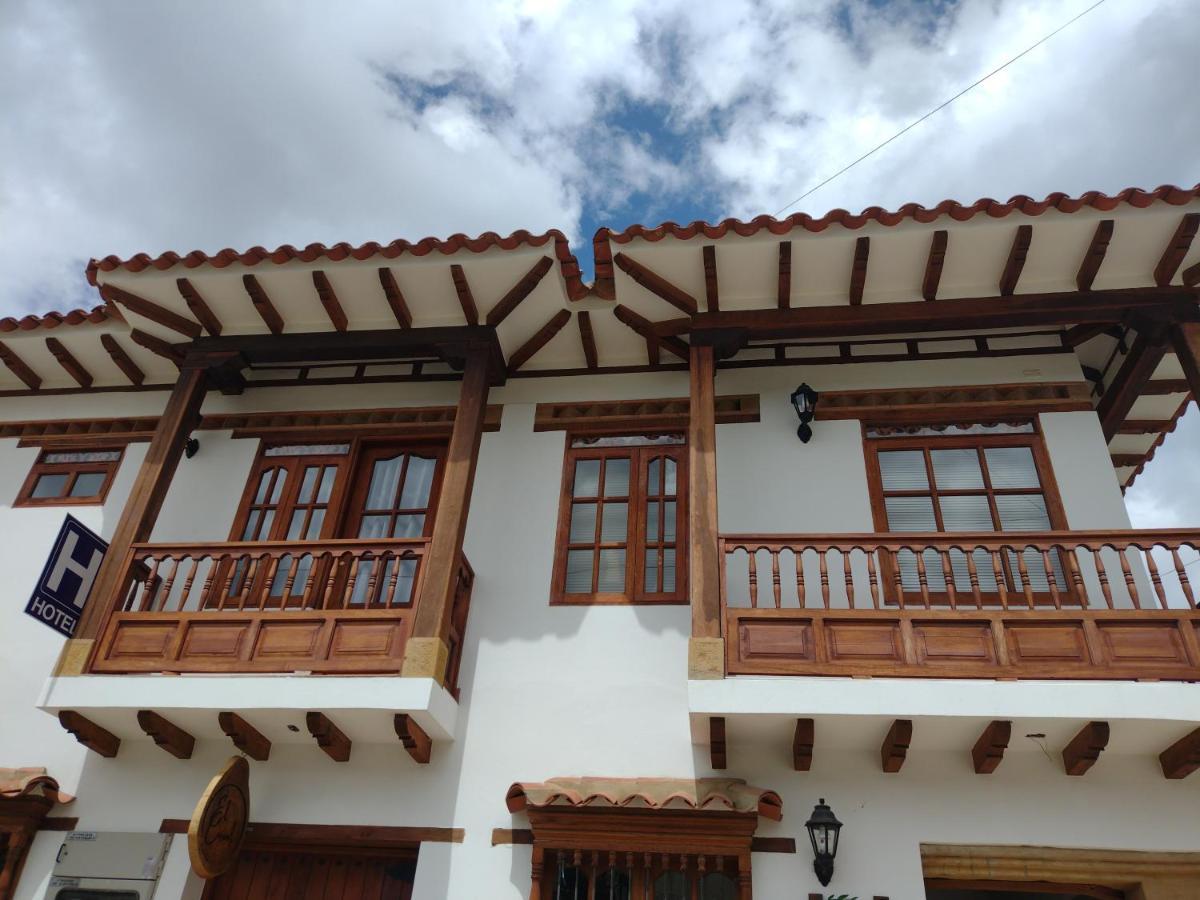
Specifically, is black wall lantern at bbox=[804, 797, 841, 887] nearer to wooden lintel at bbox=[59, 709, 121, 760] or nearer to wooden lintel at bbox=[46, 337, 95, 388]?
wooden lintel at bbox=[59, 709, 121, 760]

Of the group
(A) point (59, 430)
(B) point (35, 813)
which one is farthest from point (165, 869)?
(A) point (59, 430)

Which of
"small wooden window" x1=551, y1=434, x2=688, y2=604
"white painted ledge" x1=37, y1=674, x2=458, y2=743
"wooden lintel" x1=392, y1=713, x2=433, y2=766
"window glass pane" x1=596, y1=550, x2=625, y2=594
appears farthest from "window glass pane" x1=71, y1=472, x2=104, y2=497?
"window glass pane" x1=596, y1=550, x2=625, y2=594

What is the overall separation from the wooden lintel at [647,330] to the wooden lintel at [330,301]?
199 centimetres

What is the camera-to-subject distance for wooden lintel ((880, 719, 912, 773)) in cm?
467

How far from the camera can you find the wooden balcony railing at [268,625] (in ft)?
17.0

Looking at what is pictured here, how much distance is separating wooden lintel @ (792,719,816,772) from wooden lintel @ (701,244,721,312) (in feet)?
9.36

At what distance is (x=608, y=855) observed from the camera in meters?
4.88

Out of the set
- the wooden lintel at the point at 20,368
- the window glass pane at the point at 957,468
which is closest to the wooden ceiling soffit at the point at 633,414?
the window glass pane at the point at 957,468

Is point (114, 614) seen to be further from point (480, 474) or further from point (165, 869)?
point (480, 474)

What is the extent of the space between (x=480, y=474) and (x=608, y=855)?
2843mm

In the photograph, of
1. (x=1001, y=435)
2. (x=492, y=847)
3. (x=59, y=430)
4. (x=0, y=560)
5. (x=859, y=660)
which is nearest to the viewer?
(x=859, y=660)

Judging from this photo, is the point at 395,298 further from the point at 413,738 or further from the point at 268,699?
the point at 413,738

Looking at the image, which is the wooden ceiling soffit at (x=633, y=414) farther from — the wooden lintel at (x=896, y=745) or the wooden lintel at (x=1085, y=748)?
the wooden lintel at (x=1085, y=748)

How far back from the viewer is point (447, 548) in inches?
213
